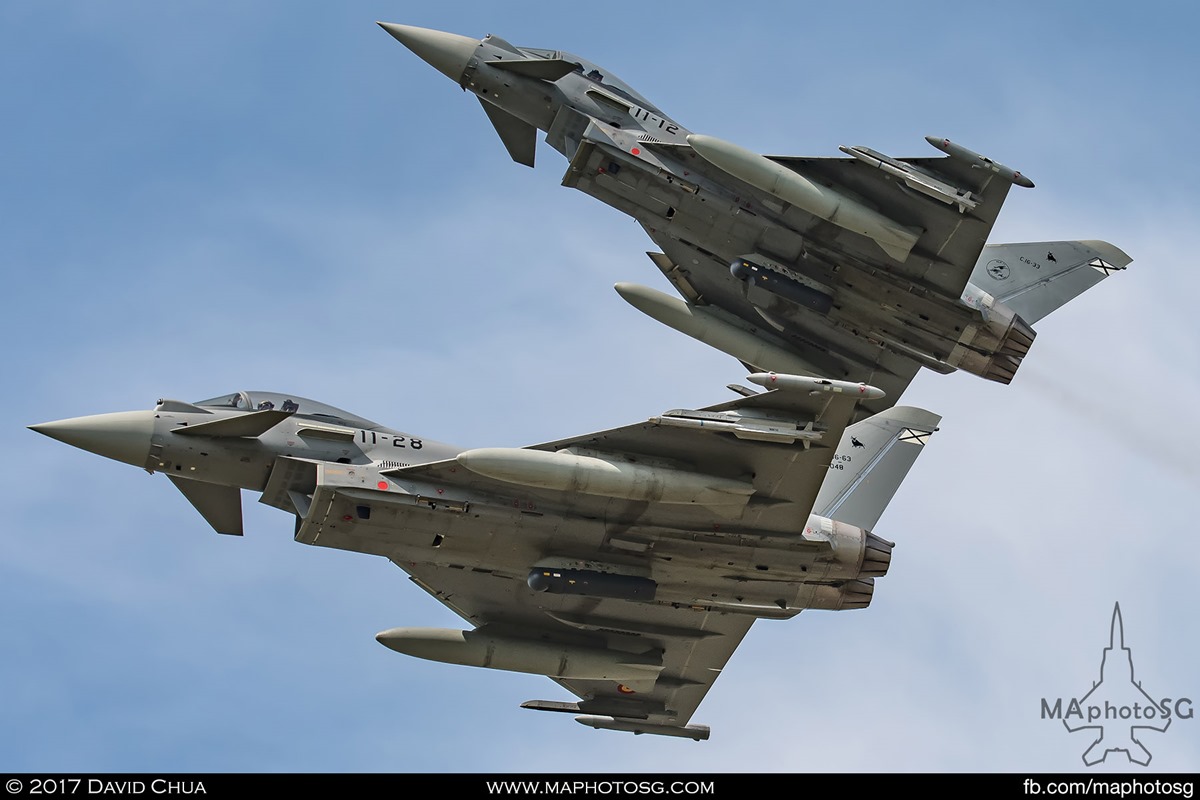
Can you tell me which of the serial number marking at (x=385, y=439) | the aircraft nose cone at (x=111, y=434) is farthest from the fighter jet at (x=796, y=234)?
the aircraft nose cone at (x=111, y=434)

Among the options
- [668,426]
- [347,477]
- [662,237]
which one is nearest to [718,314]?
[662,237]

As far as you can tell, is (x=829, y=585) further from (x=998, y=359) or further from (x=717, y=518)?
(x=998, y=359)

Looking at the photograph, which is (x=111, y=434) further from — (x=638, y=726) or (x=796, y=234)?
(x=796, y=234)

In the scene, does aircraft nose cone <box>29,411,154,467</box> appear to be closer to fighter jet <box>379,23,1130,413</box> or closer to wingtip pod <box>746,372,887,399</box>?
wingtip pod <box>746,372,887,399</box>

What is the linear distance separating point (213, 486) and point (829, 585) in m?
10.5

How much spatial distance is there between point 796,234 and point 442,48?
25.6 ft

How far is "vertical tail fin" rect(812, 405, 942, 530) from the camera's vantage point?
33844 millimetres

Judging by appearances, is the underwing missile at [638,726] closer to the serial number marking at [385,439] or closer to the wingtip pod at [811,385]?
the serial number marking at [385,439]

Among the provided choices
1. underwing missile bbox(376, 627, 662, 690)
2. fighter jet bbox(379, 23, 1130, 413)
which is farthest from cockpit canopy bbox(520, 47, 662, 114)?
underwing missile bbox(376, 627, 662, 690)

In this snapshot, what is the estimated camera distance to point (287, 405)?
31188 millimetres

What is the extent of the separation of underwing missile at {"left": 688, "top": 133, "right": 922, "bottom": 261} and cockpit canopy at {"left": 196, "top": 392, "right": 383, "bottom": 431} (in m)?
8.24

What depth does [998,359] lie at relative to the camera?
37.0 m

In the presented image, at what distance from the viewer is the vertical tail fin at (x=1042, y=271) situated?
125ft
